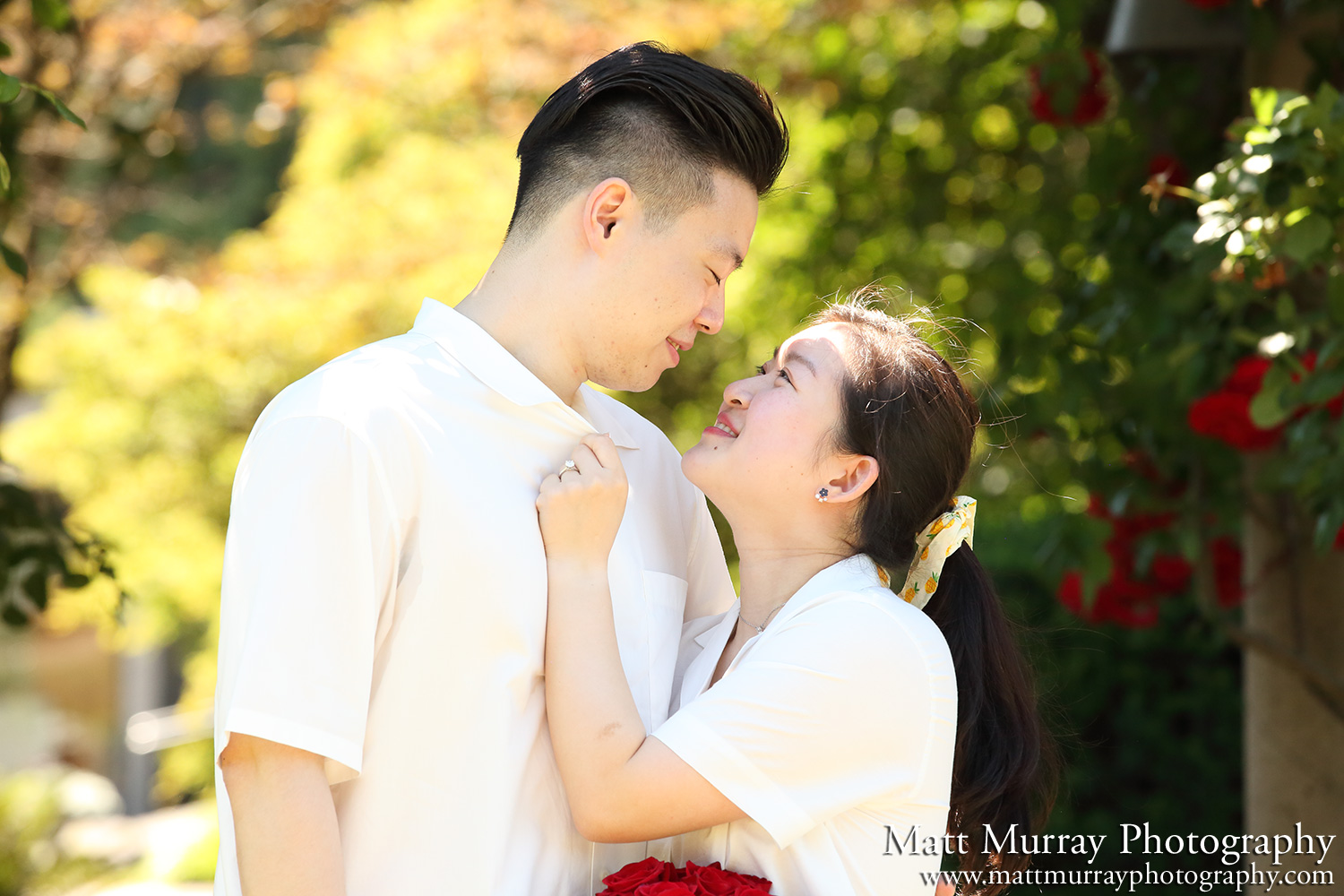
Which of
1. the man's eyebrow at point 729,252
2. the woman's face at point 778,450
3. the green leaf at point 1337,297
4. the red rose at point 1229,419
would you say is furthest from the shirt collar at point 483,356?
the red rose at point 1229,419

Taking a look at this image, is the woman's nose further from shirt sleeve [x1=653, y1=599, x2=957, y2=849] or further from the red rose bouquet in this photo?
the red rose bouquet

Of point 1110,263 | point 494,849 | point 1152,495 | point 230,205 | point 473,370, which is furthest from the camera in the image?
point 230,205

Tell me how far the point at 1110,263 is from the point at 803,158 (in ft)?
10.8

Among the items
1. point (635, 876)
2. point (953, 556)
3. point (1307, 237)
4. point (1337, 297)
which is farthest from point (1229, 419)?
point (635, 876)

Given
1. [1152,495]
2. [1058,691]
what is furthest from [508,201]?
[1152,495]

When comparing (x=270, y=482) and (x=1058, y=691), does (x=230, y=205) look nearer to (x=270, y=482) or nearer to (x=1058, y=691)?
(x=1058, y=691)

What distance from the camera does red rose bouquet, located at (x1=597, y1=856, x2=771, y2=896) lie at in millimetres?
1591

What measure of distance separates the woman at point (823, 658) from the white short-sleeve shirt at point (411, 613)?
6cm

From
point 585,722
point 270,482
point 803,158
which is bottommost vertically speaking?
point 585,722

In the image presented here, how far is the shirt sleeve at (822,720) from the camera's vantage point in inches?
64.2

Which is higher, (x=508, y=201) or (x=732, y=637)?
(x=508, y=201)

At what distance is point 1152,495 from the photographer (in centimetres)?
325

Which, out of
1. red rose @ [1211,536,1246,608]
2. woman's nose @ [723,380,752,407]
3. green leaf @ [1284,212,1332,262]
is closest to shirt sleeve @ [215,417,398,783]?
woman's nose @ [723,380,752,407]

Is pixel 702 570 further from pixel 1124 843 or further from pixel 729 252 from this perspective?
pixel 1124 843
